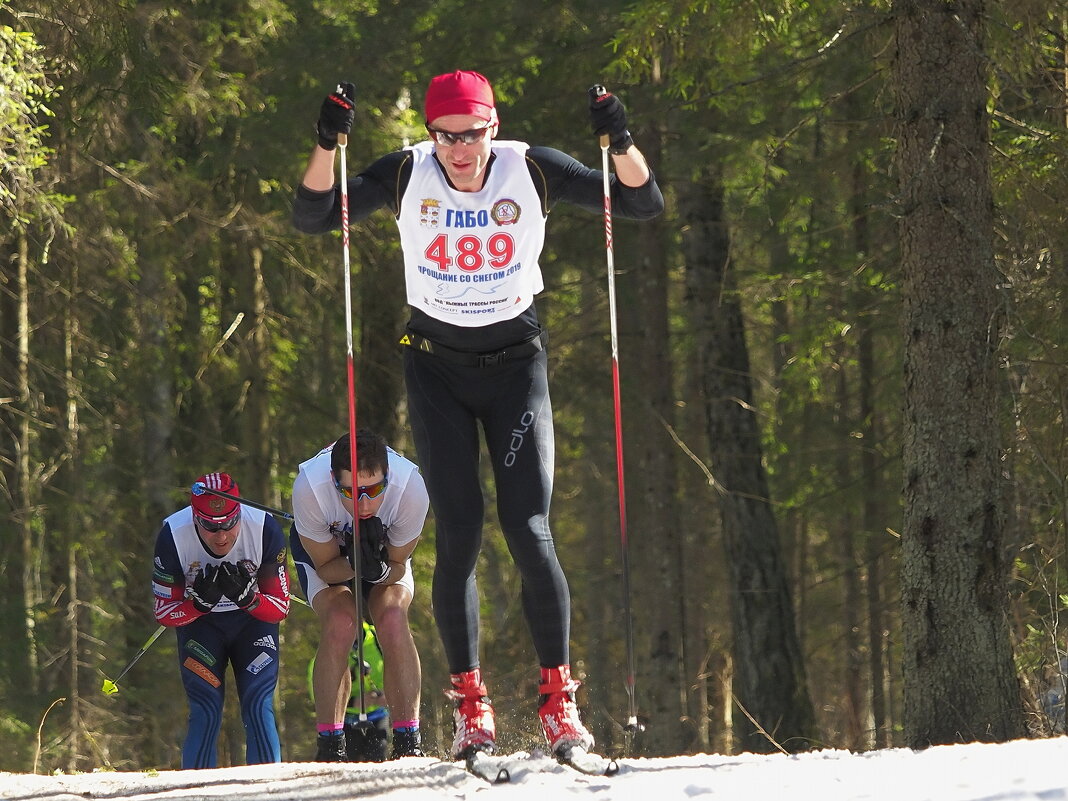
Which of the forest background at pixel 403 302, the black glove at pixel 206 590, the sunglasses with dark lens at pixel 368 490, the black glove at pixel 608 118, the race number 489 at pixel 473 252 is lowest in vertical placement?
the black glove at pixel 206 590

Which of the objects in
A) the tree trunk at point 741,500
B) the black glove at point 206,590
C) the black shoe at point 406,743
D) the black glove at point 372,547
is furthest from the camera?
the tree trunk at point 741,500

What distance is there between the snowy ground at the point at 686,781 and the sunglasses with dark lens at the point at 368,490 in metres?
1.36

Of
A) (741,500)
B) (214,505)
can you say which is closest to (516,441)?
(214,505)

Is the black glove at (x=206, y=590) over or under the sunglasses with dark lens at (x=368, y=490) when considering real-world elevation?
under

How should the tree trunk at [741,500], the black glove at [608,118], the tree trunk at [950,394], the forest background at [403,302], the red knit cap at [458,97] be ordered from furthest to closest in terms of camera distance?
1. the tree trunk at [741,500]
2. the forest background at [403,302]
3. the tree trunk at [950,394]
4. the black glove at [608,118]
5. the red knit cap at [458,97]

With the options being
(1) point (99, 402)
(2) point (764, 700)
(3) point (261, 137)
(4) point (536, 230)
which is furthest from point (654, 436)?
(4) point (536, 230)

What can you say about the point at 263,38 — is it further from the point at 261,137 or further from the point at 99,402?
the point at 99,402

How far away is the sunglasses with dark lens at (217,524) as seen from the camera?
293 inches

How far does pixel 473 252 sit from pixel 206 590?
9.52 ft

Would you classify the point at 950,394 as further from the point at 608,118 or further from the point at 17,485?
the point at 17,485

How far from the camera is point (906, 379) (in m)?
7.34

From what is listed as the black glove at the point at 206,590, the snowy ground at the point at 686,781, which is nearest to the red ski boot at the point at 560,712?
the snowy ground at the point at 686,781

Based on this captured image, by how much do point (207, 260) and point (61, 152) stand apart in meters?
2.57

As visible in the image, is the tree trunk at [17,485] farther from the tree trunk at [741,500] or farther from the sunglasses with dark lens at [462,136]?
the sunglasses with dark lens at [462,136]
